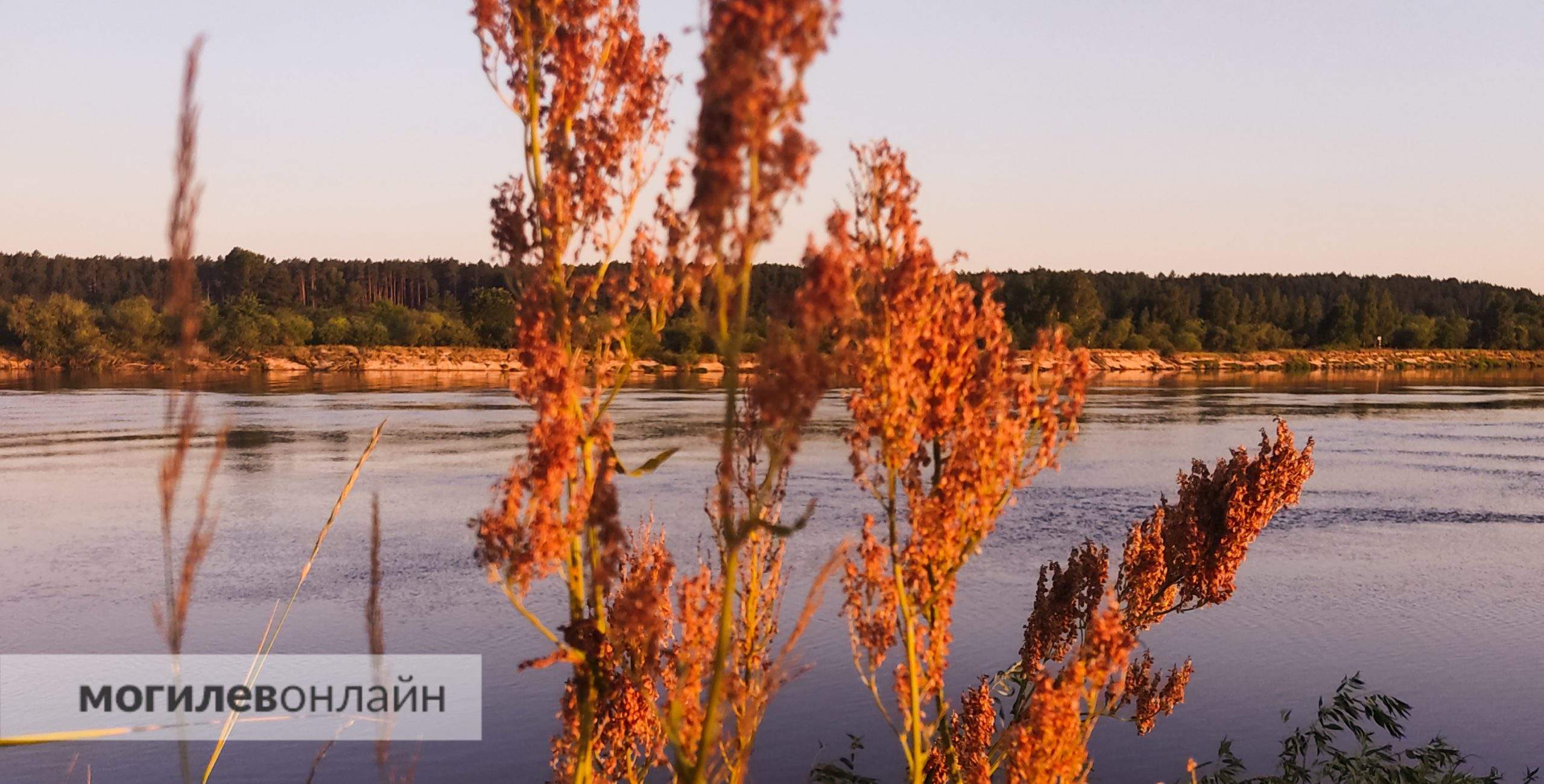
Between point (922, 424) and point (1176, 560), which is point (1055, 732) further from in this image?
point (1176, 560)

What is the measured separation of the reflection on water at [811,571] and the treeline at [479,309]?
139ft

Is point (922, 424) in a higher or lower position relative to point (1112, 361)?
higher

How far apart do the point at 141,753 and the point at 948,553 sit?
8.64m

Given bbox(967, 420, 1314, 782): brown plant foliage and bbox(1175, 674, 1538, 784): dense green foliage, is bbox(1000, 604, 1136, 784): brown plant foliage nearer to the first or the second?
bbox(967, 420, 1314, 782): brown plant foliage

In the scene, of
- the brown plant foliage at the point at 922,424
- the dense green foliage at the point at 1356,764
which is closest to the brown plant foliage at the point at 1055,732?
the brown plant foliage at the point at 922,424

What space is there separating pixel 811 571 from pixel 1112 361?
88.6m

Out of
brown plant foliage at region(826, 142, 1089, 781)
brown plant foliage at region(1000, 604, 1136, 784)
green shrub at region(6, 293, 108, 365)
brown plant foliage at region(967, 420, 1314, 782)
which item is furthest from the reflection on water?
green shrub at region(6, 293, 108, 365)

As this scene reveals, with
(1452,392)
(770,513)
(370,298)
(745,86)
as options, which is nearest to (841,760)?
(770,513)

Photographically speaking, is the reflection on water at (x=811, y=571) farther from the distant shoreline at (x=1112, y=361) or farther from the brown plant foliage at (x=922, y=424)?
the distant shoreline at (x=1112, y=361)

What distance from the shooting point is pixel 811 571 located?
15.5 metres

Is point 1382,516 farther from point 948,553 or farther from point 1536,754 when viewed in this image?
point 948,553

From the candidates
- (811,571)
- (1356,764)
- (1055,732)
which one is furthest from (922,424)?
(811,571)

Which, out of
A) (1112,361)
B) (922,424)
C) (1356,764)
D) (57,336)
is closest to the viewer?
(922,424)

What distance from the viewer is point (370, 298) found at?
502 ft
